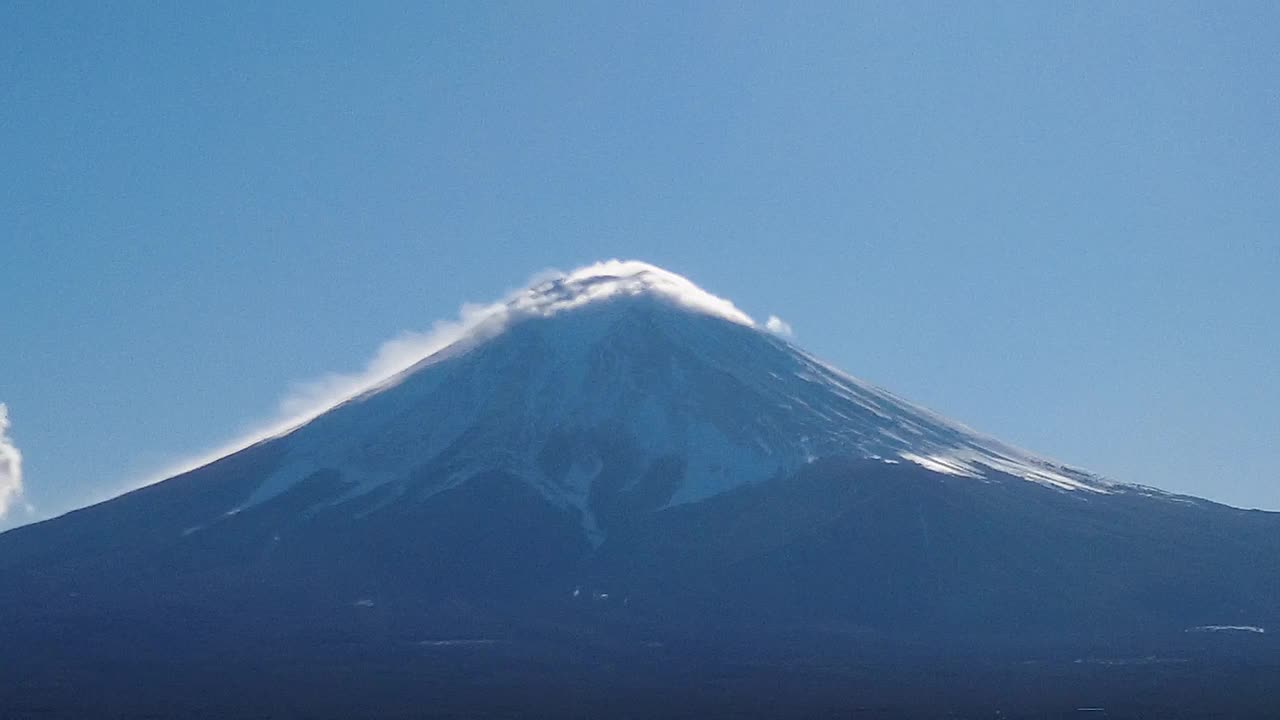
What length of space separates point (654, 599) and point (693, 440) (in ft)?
120

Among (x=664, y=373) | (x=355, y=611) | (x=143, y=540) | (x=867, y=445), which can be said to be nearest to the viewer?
(x=355, y=611)

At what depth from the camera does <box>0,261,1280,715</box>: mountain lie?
124938 millimetres

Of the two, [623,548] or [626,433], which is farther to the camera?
[626,433]

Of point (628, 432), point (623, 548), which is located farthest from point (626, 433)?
point (623, 548)

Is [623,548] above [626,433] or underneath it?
underneath

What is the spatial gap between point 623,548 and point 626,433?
26114 millimetres

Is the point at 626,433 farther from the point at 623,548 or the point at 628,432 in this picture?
the point at 623,548

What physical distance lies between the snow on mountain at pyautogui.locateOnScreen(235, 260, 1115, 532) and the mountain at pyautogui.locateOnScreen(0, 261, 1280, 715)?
45 centimetres

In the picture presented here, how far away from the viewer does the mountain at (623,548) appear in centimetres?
12494

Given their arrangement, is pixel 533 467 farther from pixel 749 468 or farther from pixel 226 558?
pixel 226 558

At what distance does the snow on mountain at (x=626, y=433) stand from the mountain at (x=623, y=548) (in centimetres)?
45

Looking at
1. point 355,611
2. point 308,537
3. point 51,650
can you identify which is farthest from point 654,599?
point 51,650

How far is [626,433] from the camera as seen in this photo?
Result: 178500mm

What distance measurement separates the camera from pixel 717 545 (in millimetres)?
153125
